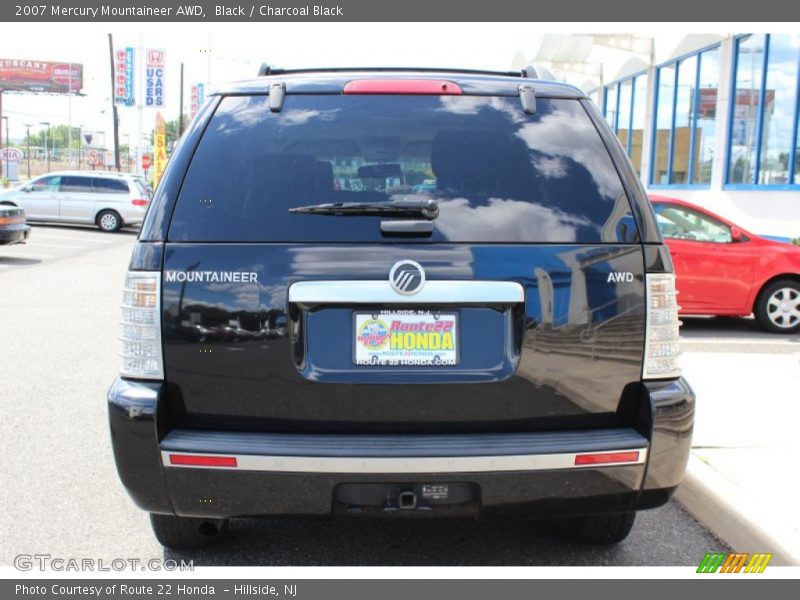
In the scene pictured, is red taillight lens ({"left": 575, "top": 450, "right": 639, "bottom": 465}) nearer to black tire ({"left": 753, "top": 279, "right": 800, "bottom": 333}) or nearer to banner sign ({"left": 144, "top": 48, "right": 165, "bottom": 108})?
black tire ({"left": 753, "top": 279, "right": 800, "bottom": 333})

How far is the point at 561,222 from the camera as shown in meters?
2.84

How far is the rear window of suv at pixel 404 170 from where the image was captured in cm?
280

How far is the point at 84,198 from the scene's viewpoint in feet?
80.3

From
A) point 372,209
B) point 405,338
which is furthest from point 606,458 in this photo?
point 372,209

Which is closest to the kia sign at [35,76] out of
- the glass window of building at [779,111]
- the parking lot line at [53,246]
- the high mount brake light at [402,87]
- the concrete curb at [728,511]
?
the parking lot line at [53,246]

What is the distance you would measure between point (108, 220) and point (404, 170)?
23.5 m

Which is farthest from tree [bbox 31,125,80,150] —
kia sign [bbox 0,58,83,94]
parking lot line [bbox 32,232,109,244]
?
parking lot line [bbox 32,232,109,244]

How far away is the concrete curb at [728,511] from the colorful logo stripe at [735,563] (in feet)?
0.11

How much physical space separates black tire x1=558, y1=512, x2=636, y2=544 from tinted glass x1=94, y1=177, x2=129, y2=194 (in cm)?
2333

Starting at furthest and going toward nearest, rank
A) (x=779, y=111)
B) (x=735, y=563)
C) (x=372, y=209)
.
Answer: (x=779, y=111) → (x=735, y=563) → (x=372, y=209)

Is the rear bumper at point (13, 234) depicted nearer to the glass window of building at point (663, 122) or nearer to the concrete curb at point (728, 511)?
the concrete curb at point (728, 511)

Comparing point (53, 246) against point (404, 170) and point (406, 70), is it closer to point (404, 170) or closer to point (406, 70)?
point (406, 70)

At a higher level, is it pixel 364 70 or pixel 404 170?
pixel 364 70

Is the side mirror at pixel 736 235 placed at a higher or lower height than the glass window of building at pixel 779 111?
lower
